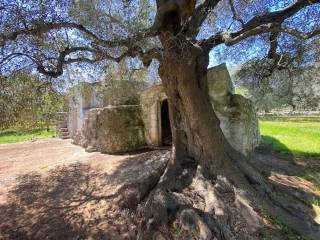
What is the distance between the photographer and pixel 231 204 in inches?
251

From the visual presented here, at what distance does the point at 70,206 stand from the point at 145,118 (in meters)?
6.75

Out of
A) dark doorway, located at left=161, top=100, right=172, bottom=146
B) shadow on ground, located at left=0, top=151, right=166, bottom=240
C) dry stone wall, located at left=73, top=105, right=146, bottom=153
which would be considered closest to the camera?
shadow on ground, located at left=0, top=151, right=166, bottom=240

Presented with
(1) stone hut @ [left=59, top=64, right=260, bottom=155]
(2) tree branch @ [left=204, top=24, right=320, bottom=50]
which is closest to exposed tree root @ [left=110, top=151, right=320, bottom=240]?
(2) tree branch @ [left=204, top=24, right=320, bottom=50]

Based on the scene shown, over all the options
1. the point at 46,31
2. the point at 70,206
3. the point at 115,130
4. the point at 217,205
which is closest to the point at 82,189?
the point at 70,206

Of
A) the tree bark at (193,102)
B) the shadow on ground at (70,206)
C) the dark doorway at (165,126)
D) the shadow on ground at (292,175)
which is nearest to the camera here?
the shadow on ground at (70,206)

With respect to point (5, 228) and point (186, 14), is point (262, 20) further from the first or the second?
point (5, 228)

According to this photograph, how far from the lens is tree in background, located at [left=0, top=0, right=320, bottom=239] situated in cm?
593

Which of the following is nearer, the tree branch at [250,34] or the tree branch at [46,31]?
the tree branch at [250,34]

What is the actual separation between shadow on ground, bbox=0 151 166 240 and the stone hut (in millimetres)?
2754

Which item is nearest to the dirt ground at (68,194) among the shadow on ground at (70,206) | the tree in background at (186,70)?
the shadow on ground at (70,206)

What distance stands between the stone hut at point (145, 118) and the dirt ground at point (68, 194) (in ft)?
3.68

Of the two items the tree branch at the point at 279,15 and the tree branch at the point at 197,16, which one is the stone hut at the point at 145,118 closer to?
the tree branch at the point at 197,16

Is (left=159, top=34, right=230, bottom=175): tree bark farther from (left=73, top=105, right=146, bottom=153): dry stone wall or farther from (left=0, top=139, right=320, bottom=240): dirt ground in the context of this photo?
(left=73, top=105, right=146, bottom=153): dry stone wall

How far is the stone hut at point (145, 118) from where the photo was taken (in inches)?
420
